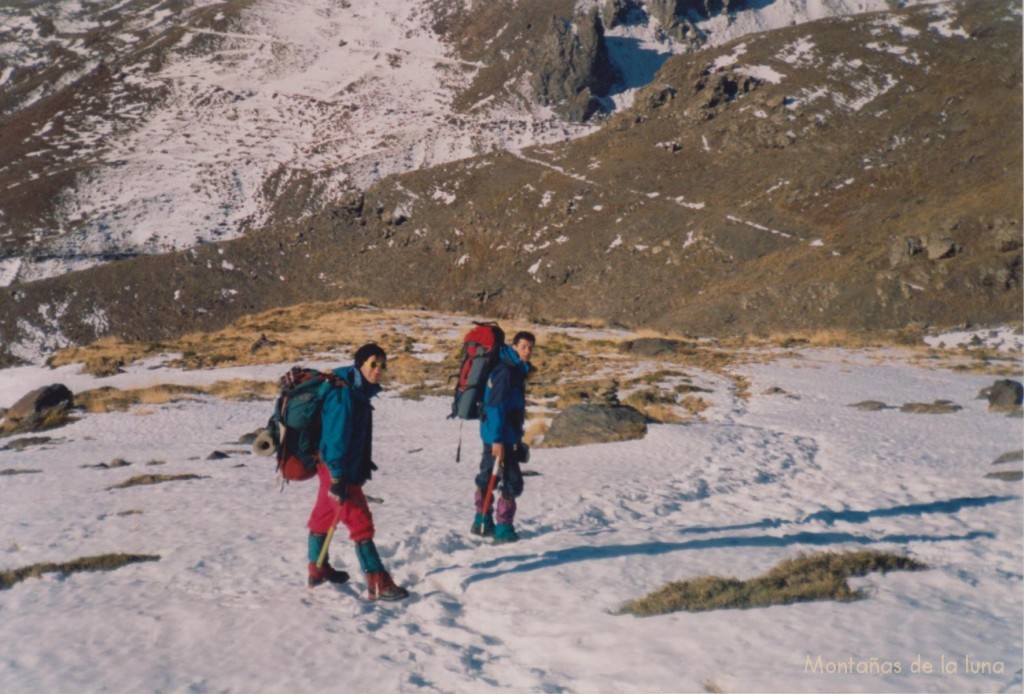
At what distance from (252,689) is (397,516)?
14.5ft

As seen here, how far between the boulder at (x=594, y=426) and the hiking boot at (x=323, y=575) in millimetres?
8148

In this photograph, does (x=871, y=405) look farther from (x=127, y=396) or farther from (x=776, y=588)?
(x=127, y=396)

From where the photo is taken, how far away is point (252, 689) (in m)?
5.11

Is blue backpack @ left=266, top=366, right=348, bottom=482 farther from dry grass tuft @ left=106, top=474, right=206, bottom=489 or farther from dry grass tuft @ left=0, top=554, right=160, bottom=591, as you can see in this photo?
dry grass tuft @ left=106, top=474, right=206, bottom=489

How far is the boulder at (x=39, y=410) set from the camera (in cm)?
1809

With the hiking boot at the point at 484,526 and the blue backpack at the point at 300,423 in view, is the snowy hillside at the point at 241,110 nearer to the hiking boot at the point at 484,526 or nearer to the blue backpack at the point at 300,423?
the hiking boot at the point at 484,526

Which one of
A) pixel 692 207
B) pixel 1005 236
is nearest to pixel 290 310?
pixel 692 207

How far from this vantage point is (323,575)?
23.1 ft

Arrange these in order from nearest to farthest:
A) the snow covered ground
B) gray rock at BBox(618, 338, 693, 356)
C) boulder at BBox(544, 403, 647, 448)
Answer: the snow covered ground → boulder at BBox(544, 403, 647, 448) → gray rock at BBox(618, 338, 693, 356)

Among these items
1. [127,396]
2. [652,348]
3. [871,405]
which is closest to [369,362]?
[871,405]

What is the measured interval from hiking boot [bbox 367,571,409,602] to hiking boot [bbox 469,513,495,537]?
6.31 ft

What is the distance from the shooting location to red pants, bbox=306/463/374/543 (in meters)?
6.73

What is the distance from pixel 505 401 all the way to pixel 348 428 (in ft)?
7.23

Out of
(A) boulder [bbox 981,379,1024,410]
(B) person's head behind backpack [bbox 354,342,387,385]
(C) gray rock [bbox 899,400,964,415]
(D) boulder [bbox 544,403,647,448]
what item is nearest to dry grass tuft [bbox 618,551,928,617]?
(B) person's head behind backpack [bbox 354,342,387,385]
